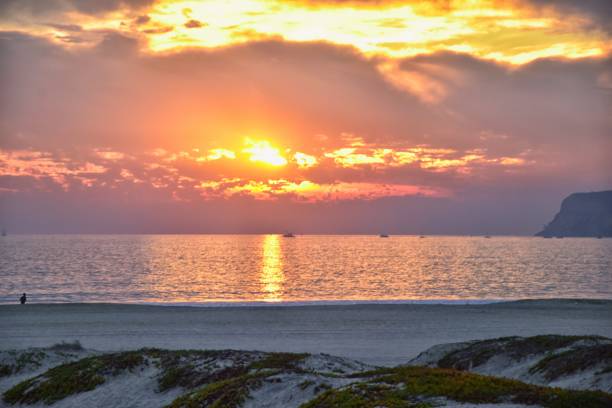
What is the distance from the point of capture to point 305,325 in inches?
2028

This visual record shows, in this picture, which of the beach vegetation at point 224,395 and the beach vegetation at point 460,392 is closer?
the beach vegetation at point 460,392

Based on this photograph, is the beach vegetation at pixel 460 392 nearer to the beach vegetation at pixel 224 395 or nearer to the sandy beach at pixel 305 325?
the beach vegetation at pixel 224 395

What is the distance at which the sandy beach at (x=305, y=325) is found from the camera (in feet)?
138

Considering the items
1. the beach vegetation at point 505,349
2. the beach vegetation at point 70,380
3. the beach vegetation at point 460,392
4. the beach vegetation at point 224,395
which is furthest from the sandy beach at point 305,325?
the beach vegetation at point 460,392

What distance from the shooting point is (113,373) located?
22.4m

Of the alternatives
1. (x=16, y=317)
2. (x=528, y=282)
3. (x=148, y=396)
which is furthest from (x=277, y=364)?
(x=528, y=282)

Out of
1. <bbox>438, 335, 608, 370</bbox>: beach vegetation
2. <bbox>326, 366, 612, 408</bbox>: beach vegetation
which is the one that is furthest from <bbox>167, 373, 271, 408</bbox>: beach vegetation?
<bbox>438, 335, 608, 370</bbox>: beach vegetation

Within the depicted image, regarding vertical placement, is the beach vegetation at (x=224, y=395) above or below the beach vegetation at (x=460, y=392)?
below

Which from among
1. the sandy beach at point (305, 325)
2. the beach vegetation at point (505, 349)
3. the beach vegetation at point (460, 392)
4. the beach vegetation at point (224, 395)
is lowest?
the sandy beach at point (305, 325)

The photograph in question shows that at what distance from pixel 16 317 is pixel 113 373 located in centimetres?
4037

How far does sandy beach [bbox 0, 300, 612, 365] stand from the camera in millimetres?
42000

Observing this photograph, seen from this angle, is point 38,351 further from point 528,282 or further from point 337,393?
point 528,282

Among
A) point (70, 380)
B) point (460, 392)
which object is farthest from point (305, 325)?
point (460, 392)

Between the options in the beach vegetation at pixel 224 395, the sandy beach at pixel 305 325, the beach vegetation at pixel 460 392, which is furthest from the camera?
the sandy beach at pixel 305 325
